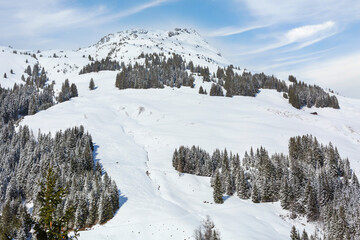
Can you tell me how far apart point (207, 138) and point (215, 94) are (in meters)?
72.8

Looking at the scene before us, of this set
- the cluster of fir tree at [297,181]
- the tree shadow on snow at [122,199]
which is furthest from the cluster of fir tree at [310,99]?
the tree shadow on snow at [122,199]

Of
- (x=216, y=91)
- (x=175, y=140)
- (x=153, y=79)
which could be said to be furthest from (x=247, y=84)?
(x=175, y=140)

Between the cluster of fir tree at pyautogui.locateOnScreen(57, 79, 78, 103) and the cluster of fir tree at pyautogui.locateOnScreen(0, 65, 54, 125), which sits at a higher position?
the cluster of fir tree at pyautogui.locateOnScreen(57, 79, 78, 103)

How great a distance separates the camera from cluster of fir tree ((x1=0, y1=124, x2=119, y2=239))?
4847 centimetres

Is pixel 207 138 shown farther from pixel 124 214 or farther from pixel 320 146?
pixel 124 214

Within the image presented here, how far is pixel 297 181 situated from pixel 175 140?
41585 millimetres

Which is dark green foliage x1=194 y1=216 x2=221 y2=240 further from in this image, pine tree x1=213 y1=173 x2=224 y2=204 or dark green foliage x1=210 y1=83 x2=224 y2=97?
dark green foliage x1=210 y1=83 x2=224 y2=97

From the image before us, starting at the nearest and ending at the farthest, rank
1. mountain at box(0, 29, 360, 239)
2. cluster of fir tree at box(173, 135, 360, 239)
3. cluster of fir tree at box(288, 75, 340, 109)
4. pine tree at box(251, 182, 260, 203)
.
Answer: mountain at box(0, 29, 360, 239) < cluster of fir tree at box(173, 135, 360, 239) < pine tree at box(251, 182, 260, 203) < cluster of fir tree at box(288, 75, 340, 109)

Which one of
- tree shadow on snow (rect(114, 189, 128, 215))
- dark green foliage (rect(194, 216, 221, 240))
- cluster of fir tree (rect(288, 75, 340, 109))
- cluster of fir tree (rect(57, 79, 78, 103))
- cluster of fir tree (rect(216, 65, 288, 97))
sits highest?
cluster of fir tree (rect(216, 65, 288, 97))

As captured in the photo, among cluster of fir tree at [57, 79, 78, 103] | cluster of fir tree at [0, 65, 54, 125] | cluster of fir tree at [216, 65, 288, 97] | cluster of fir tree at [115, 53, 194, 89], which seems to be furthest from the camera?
cluster of fir tree at [216, 65, 288, 97]

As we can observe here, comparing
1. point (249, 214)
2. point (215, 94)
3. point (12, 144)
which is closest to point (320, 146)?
point (249, 214)

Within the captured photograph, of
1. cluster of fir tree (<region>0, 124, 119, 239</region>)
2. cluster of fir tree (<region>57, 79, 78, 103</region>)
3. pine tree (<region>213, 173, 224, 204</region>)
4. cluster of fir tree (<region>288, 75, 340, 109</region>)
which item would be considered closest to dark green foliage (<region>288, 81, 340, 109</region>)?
cluster of fir tree (<region>288, 75, 340, 109</region>)

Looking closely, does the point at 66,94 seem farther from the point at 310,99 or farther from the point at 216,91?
the point at 310,99

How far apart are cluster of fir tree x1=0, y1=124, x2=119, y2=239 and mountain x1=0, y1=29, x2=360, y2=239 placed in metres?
4.85
